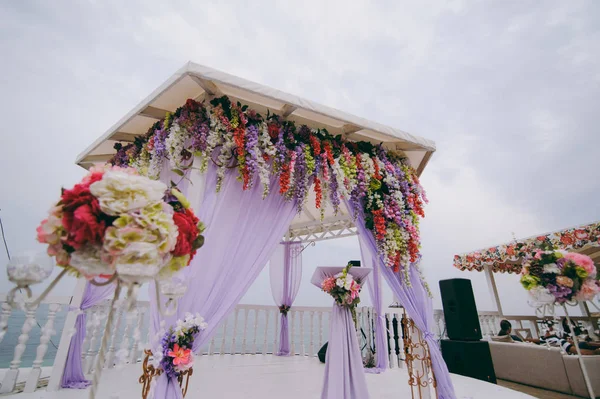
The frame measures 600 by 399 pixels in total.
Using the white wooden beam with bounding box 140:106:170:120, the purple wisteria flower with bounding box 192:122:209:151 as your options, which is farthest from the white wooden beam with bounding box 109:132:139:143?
the purple wisteria flower with bounding box 192:122:209:151

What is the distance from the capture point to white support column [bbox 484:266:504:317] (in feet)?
27.2

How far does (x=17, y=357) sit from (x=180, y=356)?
8.10 ft

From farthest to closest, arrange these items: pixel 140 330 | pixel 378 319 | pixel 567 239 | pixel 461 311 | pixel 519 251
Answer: pixel 519 251
pixel 567 239
pixel 378 319
pixel 461 311
pixel 140 330

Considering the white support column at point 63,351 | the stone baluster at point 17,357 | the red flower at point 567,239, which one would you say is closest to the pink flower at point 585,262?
the white support column at point 63,351

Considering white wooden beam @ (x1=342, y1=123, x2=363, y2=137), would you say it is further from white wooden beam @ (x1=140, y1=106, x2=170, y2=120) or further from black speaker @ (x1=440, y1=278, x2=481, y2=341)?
black speaker @ (x1=440, y1=278, x2=481, y2=341)

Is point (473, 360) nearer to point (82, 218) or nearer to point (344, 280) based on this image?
point (344, 280)

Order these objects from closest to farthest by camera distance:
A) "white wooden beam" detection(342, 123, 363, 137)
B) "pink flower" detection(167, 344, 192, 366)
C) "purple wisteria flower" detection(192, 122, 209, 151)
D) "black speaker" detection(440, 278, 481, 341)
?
"pink flower" detection(167, 344, 192, 366)
"purple wisteria flower" detection(192, 122, 209, 151)
"white wooden beam" detection(342, 123, 363, 137)
"black speaker" detection(440, 278, 481, 341)

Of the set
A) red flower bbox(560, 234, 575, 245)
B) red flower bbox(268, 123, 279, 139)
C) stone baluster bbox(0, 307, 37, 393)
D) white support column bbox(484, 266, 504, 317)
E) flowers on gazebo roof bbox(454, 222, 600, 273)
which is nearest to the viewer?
stone baluster bbox(0, 307, 37, 393)

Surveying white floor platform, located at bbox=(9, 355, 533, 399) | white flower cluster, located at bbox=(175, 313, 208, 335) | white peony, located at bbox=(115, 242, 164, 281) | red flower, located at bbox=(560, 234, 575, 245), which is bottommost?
white floor platform, located at bbox=(9, 355, 533, 399)

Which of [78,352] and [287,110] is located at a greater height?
[287,110]

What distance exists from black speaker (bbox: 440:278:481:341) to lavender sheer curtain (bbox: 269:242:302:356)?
10.4 ft

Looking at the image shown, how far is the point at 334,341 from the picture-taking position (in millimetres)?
2908

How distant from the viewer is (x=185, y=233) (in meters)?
0.89

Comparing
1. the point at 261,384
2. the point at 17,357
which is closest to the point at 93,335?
the point at 17,357
